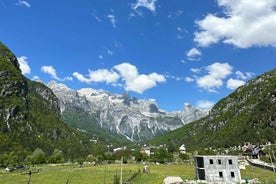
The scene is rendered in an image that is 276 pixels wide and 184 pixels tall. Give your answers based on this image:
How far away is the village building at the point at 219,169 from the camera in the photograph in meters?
81.7

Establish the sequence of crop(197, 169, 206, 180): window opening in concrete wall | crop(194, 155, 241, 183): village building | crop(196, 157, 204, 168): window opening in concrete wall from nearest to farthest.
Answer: crop(194, 155, 241, 183): village building
crop(197, 169, 206, 180): window opening in concrete wall
crop(196, 157, 204, 168): window opening in concrete wall

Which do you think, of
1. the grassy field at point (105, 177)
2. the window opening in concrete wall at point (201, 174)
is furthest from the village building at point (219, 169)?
the grassy field at point (105, 177)

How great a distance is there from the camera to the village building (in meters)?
Answer: 81.7

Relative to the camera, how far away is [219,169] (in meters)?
82.8

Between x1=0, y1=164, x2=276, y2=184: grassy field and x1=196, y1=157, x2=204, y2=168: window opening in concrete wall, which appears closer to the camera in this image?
x1=0, y1=164, x2=276, y2=184: grassy field

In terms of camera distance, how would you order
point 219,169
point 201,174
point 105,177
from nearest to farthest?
point 219,169
point 201,174
point 105,177

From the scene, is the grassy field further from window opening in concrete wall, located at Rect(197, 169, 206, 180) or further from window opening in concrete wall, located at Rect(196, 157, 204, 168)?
window opening in concrete wall, located at Rect(196, 157, 204, 168)

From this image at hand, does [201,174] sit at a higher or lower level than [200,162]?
lower

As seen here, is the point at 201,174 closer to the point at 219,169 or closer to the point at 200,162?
the point at 200,162

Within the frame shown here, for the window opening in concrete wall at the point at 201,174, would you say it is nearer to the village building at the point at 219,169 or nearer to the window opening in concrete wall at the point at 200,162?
the village building at the point at 219,169

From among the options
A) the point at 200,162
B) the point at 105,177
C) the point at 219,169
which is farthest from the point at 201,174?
the point at 105,177

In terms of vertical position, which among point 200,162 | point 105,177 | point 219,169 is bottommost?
point 105,177

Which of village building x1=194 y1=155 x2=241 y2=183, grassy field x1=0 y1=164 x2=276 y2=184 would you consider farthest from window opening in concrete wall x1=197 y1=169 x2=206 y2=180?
grassy field x1=0 y1=164 x2=276 y2=184

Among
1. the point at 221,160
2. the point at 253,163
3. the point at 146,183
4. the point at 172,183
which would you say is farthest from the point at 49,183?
the point at 253,163
